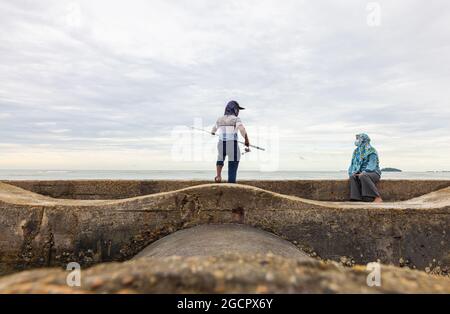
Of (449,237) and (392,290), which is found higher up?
(392,290)

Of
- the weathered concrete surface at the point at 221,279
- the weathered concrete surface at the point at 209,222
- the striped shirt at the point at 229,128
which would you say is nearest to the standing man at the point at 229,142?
the striped shirt at the point at 229,128

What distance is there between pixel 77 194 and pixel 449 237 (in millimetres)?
6203

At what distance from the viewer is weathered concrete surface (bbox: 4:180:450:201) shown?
23.7 feet

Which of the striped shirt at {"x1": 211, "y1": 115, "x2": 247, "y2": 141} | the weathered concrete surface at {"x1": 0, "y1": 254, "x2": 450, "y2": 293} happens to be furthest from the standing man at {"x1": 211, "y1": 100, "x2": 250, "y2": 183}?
the weathered concrete surface at {"x1": 0, "y1": 254, "x2": 450, "y2": 293}

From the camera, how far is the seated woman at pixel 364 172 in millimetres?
7566

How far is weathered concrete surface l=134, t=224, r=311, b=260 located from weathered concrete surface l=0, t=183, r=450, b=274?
20cm

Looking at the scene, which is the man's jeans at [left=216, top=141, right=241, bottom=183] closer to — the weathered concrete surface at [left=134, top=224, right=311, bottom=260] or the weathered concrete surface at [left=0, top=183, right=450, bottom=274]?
the weathered concrete surface at [left=0, top=183, right=450, bottom=274]

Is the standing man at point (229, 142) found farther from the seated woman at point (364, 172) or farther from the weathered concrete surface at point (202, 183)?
the seated woman at point (364, 172)

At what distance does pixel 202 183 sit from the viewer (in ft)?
25.5

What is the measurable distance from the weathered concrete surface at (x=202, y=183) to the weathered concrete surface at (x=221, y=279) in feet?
18.9

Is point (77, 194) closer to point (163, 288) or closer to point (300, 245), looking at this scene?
point (300, 245)
